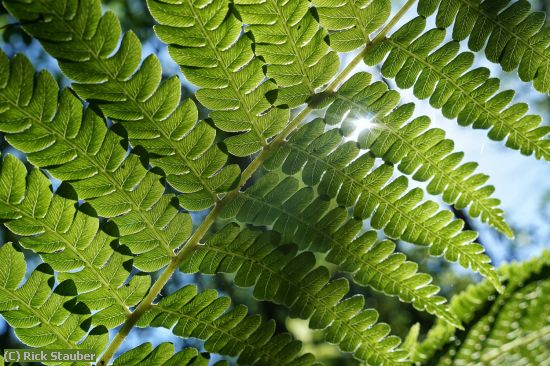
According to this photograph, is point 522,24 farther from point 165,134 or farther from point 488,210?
point 165,134

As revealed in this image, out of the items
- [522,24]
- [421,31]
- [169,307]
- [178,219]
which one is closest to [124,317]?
[169,307]

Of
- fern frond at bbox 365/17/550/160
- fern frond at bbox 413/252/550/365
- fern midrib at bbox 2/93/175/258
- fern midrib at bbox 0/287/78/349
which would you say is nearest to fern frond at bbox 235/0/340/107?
fern frond at bbox 365/17/550/160

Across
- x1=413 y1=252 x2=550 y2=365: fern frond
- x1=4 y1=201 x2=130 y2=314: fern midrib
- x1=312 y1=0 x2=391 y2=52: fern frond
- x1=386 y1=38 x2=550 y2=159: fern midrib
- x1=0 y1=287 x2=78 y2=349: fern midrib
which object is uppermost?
x1=312 y1=0 x2=391 y2=52: fern frond

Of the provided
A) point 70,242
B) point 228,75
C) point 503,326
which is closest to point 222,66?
point 228,75

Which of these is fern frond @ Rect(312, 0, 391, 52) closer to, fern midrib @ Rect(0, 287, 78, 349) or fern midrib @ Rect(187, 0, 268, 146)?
fern midrib @ Rect(187, 0, 268, 146)

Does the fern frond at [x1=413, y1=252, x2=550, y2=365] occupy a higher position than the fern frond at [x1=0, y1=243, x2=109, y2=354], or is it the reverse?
the fern frond at [x1=0, y1=243, x2=109, y2=354]

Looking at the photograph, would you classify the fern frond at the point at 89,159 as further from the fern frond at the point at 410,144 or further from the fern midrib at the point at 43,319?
the fern frond at the point at 410,144
